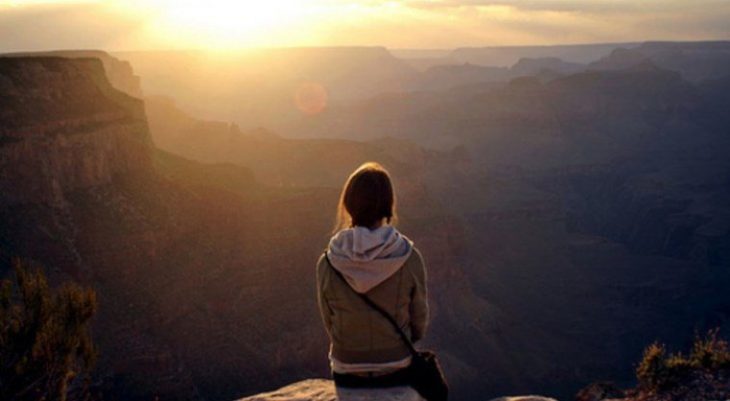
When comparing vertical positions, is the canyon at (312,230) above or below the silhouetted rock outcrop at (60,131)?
below

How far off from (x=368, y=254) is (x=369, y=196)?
500 millimetres

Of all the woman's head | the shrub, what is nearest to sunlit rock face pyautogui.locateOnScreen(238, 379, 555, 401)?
the woman's head

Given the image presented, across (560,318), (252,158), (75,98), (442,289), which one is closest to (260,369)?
(75,98)

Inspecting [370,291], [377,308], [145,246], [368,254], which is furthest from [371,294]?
[145,246]

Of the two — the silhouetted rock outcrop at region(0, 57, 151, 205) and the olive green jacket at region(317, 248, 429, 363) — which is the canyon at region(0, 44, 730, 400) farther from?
the olive green jacket at region(317, 248, 429, 363)

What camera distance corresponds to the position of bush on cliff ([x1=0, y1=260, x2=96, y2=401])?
30.7 feet

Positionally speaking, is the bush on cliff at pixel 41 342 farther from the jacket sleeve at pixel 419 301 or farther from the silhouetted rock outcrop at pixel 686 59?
the silhouetted rock outcrop at pixel 686 59

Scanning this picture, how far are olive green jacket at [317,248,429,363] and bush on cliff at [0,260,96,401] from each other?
17.3 feet

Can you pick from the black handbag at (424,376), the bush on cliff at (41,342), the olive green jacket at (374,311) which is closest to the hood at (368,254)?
the olive green jacket at (374,311)

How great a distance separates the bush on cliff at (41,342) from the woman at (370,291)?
5.26 m

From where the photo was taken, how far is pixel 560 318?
4806 cm

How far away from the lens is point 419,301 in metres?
5.93

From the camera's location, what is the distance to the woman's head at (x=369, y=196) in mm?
5637

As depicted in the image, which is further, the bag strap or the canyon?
the canyon
